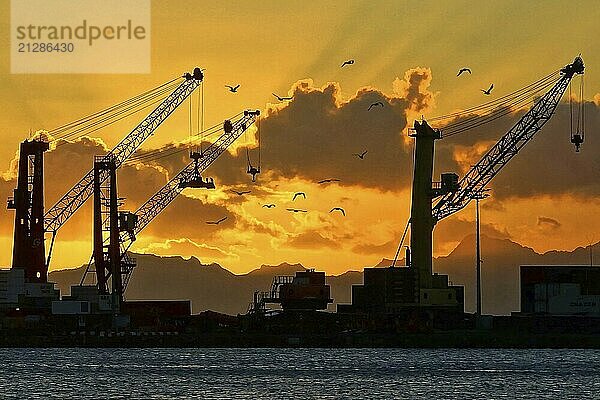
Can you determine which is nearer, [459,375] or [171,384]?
[171,384]

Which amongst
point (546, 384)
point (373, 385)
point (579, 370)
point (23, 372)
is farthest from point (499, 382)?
point (23, 372)

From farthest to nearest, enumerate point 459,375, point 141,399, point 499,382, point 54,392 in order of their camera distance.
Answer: point 459,375, point 499,382, point 54,392, point 141,399

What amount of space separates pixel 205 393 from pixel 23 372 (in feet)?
167

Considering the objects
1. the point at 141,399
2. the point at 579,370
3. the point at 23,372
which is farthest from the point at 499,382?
the point at 23,372

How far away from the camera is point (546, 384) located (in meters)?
171

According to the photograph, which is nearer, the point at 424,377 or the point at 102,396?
the point at 102,396

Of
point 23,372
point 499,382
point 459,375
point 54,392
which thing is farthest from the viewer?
point 23,372

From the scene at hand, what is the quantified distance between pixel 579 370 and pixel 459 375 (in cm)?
2140

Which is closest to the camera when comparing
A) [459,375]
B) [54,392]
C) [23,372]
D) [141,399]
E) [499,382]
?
[141,399]

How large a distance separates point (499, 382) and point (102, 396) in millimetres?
47438

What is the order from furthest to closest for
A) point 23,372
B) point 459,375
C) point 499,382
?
point 23,372
point 459,375
point 499,382

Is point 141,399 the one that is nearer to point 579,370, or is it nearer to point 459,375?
point 459,375

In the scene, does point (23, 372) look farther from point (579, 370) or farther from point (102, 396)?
point (579, 370)

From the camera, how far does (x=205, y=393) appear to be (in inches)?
6088
